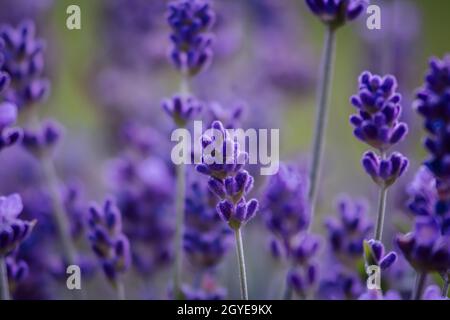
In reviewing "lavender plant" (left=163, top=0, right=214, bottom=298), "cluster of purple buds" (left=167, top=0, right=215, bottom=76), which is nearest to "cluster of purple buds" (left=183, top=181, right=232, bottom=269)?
"lavender plant" (left=163, top=0, right=214, bottom=298)

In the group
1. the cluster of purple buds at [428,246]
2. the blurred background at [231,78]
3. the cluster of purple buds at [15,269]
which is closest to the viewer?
the cluster of purple buds at [428,246]

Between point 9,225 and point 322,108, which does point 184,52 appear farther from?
point 9,225

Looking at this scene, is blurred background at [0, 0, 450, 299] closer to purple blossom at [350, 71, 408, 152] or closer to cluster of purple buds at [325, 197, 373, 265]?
cluster of purple buds at [325, 197, 373, 265]

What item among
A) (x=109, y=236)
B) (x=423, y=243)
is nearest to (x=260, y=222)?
(x=109, y=236)

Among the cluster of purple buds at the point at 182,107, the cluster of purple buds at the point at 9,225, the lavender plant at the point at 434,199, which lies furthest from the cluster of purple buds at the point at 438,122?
the cluster of purple buds at the point at 9,225

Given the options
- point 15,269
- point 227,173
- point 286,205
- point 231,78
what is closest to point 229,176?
point 227,173

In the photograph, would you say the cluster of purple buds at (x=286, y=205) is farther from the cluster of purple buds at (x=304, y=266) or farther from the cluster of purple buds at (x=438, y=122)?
the cluster of purple buds at (x=438, y=122)
